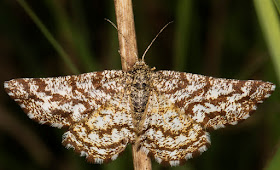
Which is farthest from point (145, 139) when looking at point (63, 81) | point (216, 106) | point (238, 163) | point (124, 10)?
point (238, 163)

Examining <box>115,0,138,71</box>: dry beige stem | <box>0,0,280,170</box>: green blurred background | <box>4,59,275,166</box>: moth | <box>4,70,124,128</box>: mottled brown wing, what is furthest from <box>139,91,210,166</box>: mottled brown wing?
<box>0,0,280,170</box>: green blurred background

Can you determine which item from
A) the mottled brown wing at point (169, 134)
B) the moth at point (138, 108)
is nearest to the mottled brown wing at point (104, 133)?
the moth at point (138, 108)

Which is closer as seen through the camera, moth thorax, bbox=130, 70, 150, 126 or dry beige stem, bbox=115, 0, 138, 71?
dry beige stem, bbox=115, 0, 138, 71

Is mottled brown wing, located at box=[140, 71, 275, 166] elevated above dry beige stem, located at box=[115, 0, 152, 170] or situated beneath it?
situated beneath

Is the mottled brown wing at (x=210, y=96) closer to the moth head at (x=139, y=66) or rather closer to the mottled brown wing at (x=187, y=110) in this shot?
the mottled brown wing at (x=187, y=110)

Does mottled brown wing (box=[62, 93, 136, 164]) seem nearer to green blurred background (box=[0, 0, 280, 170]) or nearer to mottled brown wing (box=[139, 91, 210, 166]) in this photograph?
mottled brown wing (box=[139, 91, 210, 166])

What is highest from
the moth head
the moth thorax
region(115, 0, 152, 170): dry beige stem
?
region(115, 0, 152, 170): dry beige stem

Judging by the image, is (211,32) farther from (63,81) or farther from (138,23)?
(63,81)

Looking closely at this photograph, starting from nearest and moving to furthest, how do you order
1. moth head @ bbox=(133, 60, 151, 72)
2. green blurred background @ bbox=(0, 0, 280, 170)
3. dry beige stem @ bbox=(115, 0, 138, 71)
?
dry beige stem @ bbox=(115, 0, 138, 71)
moth head @ bbox=(133, 60, 151, 72)
green blurred background @ bbox=(0, 0, 280, 170)
